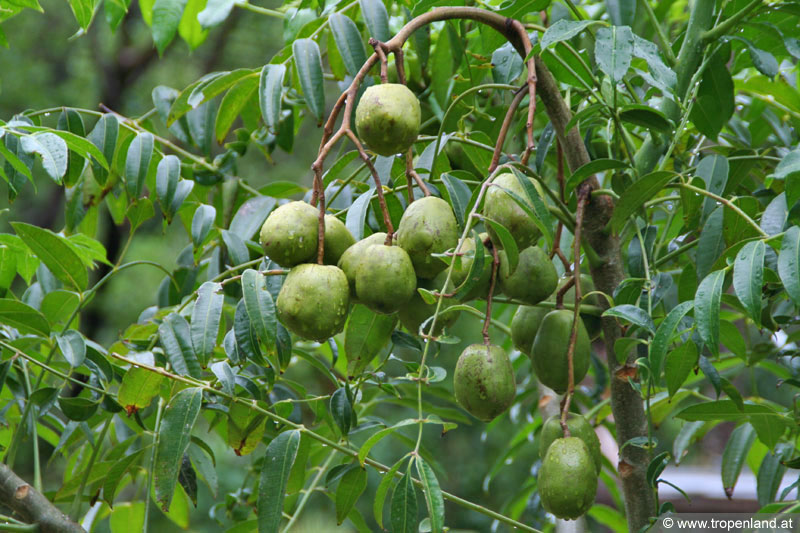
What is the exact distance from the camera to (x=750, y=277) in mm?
652

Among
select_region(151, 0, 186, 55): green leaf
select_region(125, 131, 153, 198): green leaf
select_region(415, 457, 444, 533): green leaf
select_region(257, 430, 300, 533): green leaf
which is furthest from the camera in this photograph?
select_region(151, 0, 186, 55): green leaf

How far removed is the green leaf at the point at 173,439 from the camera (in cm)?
69

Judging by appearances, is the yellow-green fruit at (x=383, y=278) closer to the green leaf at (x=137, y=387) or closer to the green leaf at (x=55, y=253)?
the green leaf at (x=137, y=387)

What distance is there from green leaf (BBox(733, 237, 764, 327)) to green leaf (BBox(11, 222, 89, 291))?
2.28 ft

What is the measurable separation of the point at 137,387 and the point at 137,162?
0.31 m

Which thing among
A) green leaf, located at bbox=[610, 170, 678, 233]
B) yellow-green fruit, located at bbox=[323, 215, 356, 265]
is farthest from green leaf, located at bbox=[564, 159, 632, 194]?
yellow-green fruit, located at bbox=[323, 215, 356, 265]

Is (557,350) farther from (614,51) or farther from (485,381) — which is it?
(614,51)

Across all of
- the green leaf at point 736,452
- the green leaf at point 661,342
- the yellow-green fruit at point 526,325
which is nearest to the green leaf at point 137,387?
the yellow-green fruit at point 526,325

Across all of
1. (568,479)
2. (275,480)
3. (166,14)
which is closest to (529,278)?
(568,479)

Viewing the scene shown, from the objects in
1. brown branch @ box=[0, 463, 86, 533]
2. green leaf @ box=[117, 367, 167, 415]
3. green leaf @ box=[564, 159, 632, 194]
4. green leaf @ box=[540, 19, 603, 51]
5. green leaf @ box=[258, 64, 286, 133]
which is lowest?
brown branch @ box=[0, 463, 86, 533]

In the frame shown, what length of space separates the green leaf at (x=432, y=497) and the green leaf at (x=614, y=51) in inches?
14.1

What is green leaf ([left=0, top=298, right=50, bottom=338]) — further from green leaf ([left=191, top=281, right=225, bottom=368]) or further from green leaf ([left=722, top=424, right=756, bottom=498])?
green leaf ([left=722, top=424, right=756, bottom=498])

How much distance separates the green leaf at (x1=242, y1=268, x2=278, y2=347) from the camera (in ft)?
2.20

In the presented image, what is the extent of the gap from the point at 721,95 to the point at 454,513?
10.5 ft
